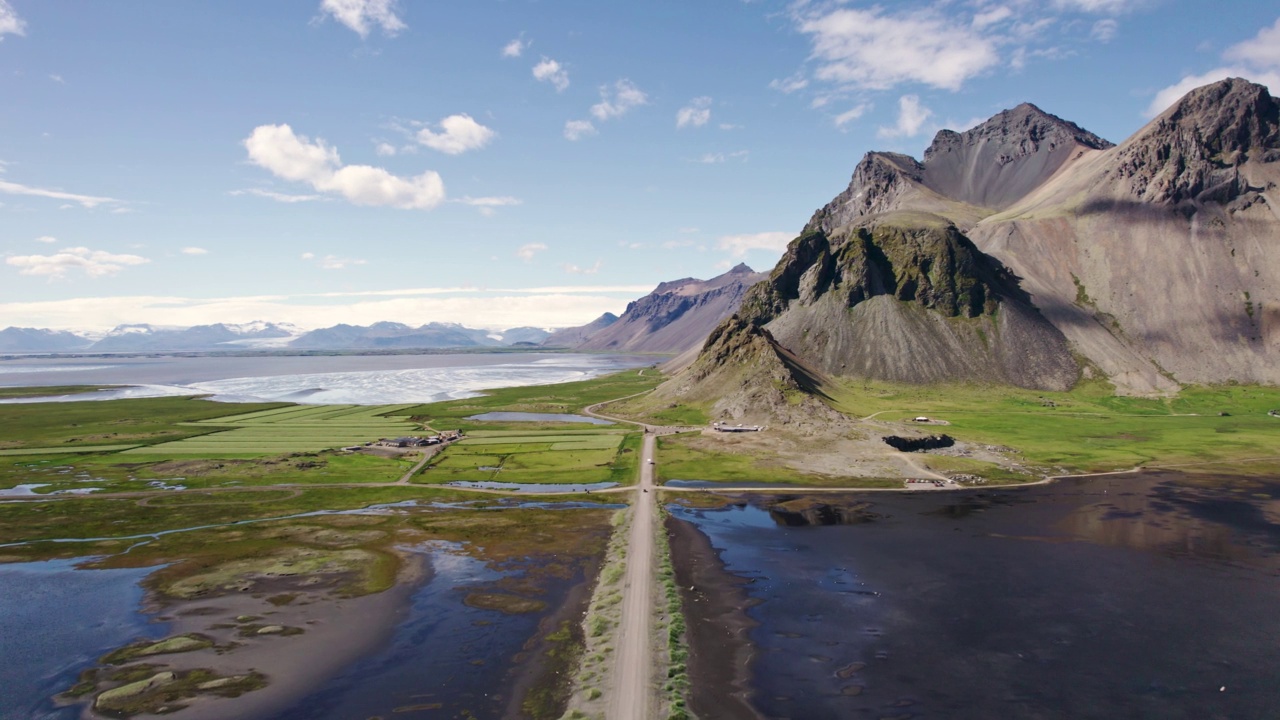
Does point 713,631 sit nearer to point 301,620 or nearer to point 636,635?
point 636,635

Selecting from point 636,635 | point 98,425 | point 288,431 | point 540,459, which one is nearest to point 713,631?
point 636,635

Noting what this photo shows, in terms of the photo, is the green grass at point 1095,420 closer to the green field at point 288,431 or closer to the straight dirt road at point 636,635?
the straight dirt road at point 636,635

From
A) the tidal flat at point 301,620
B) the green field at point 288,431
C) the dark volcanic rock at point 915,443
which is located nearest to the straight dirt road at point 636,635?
the tidal flat at point 301,620

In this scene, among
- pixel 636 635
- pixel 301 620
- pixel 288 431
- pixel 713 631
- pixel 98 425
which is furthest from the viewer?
pixel 98 425

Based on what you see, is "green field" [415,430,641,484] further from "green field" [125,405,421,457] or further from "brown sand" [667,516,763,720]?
"brown sand" [667,516,763,720]

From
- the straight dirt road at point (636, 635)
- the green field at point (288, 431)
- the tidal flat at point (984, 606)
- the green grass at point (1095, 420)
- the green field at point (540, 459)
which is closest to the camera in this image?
the straight dirt road at point (636, 635)
